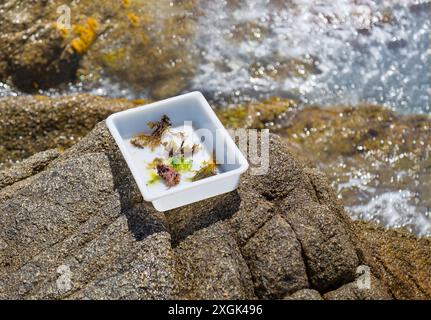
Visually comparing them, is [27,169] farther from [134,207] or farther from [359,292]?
[359,292]

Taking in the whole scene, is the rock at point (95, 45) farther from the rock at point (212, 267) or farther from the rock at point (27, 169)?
the rock at point (212, 267)

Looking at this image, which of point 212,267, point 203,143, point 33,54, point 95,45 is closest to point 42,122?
point 33,54

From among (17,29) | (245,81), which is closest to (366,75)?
(245,81)

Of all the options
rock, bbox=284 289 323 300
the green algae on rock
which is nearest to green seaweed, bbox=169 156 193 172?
rock, bbox=284 289 323 300

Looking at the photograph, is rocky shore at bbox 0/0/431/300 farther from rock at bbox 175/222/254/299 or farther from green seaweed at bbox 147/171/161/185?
green seaweed at bbox 147/171/161/185

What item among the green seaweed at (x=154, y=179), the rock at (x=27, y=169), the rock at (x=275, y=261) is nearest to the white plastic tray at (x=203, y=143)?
the green seaweed at (x=154, y=179)

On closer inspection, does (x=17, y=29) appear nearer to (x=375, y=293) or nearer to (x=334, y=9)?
(x=334, y=9)

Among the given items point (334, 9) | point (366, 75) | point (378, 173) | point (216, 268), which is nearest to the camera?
point (216, 268)
